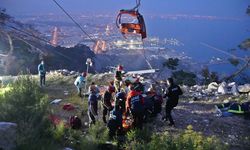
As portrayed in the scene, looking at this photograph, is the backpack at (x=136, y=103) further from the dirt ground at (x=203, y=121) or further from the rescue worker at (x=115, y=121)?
the dirt ground at (x=203, y=121)

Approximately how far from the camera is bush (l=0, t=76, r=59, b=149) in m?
11.1

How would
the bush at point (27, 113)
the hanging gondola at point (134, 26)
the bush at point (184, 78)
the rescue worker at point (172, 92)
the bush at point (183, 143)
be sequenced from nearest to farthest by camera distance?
the bush at point (183, 143) → the bush at point (27, 113) → the hanging gondola at point (134, 26) → the rescue worker at point (172, 92) → the bush at point (184, 78)

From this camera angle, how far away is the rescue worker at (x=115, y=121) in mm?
12125

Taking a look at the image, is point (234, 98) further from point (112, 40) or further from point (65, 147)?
point (112, 40)

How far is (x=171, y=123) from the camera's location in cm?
1411

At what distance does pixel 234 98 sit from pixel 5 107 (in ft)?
36.5

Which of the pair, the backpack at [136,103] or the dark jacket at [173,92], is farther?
the dark jacket at [173,92]

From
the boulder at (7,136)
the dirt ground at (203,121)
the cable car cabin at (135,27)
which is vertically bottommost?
the dirt ground at (203,121)

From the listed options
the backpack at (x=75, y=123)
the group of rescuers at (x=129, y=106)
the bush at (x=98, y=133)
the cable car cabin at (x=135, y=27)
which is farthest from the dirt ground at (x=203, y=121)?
the cable car cabin at (x=135, y=27)

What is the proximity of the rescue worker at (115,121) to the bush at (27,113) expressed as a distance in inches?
69.7

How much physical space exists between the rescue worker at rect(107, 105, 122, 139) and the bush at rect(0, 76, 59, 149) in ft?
5.81

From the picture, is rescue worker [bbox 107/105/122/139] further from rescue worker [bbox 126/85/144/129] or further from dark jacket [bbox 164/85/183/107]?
dark jacket [bbox 164/85/183/107]

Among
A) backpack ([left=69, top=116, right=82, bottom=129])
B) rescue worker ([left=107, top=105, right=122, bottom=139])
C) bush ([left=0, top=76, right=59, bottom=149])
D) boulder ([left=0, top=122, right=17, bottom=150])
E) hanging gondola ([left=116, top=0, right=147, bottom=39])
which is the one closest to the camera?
boulder ([left=0, top=122, right=17, bottom=150])

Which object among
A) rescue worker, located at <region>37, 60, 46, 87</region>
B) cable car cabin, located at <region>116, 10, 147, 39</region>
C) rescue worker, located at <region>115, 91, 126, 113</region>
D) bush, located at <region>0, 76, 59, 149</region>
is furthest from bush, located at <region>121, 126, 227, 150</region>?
rescue worker, located at <region>37, 60, 46, 87</region>
